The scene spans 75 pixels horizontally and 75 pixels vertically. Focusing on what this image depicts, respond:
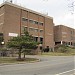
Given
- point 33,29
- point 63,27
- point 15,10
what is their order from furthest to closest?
1. point 63,27
2. point 33,29
3. point 15,10

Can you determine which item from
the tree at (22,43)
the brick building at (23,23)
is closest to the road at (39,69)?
the tree at (22,43)

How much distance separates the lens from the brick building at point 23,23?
68812mm

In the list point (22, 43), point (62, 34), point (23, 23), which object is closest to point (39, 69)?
point (22, 43)

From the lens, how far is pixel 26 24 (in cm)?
7669

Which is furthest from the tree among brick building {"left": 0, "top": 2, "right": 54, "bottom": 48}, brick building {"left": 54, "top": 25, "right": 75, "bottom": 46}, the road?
brick building {"left": 54, "top": 25, "right": 75, "bottom": 46}

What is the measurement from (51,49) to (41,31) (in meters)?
9.20

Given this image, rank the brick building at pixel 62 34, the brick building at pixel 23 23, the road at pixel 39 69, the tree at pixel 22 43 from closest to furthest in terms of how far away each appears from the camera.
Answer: the road at pixel 39 69, the tree at pixel 22 43, the brick building at pixel 23 23, the brick building at pixel 62 34

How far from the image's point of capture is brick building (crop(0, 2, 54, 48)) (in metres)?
68.8

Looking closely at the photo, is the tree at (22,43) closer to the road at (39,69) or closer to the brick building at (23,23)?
the road at (39,69)

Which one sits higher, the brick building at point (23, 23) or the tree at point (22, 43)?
the brick building at point (23, 23)

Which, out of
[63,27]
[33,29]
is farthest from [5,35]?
[63,27]

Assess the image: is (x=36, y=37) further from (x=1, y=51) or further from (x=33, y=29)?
(x=1, y=51)

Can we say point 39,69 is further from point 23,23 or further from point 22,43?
point 23,23

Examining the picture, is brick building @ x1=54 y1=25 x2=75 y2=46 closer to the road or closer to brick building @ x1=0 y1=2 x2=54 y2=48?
brick building @ x1=0 y1=2 x2=54 y2=48
